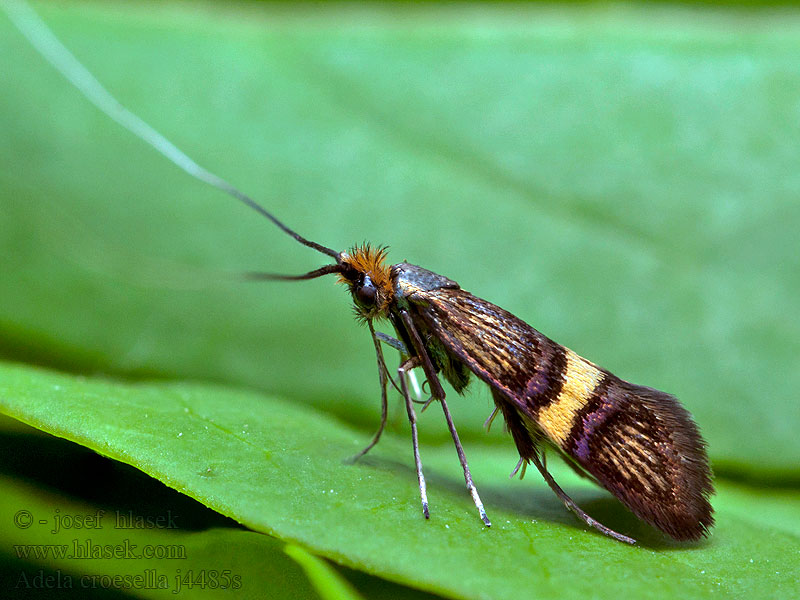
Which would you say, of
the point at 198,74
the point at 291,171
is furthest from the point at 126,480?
the point at 198,74

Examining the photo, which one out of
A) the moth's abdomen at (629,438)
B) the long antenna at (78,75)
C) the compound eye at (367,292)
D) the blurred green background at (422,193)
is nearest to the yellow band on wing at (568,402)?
the moth's abdomen at (629,438)

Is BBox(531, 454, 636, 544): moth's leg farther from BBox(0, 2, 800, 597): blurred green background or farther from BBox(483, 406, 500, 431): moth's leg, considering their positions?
BBox(0, 2, 800, 597): blurred green background

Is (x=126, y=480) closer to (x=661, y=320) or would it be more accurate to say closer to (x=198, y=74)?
(x=661, y=320)

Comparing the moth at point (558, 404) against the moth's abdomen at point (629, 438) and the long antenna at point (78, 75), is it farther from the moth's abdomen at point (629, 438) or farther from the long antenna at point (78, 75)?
the long antenna at point (78, 75)

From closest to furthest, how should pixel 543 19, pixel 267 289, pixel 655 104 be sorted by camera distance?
pixel 267 289 < pixel 655 104 < pixel 543 19

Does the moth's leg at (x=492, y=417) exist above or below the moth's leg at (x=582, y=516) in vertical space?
above

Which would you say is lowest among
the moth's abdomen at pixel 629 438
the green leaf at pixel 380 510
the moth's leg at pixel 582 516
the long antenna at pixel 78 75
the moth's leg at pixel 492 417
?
the green leaf at pixel 380 510

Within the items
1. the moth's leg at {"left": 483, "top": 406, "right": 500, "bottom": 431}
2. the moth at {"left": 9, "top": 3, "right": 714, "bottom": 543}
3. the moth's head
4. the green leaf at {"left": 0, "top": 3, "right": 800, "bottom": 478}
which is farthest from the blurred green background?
the moth's head
